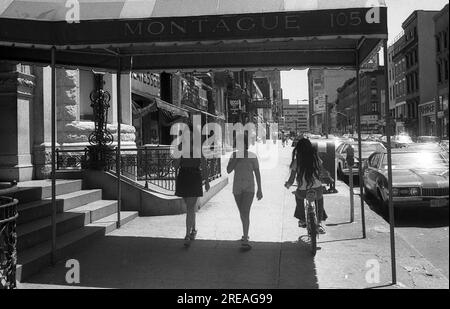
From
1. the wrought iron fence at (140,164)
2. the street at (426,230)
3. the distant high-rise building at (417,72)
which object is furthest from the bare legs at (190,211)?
the distant high-rise building at (417,72)

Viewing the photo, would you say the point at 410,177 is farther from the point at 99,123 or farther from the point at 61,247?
the point at 61,247

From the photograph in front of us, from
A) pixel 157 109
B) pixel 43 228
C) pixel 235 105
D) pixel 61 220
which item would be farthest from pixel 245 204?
pixel 235 105

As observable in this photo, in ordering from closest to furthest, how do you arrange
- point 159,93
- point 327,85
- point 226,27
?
1. point 226,27
2. point 159,93
3. point 327,85

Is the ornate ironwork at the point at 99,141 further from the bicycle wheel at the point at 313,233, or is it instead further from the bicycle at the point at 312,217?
the bicycle wheel at the point at 313,233

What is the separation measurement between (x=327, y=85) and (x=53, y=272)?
581 feet

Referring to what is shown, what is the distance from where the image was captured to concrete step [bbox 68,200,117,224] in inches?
329

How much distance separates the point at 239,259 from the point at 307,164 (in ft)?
6.56

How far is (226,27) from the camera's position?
589 centimetres

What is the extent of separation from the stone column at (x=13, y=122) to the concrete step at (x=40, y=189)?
1.40 ft

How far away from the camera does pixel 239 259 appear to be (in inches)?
263
